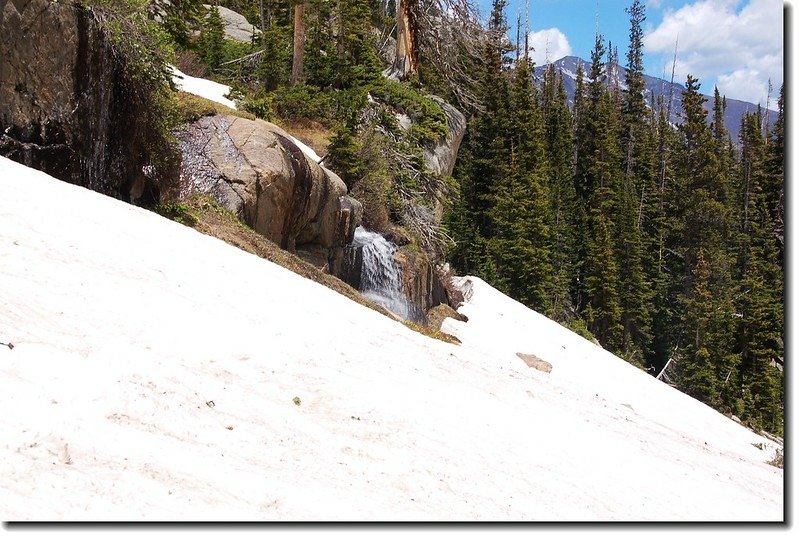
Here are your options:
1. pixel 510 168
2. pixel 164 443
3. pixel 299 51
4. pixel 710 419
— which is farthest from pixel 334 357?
pixel 510 168

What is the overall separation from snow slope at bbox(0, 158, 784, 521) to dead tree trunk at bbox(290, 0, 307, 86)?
61.6 feet

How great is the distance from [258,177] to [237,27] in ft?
83.7

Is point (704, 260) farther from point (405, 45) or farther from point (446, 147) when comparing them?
point (405, 45)

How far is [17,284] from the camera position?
5914mm

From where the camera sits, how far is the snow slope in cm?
388

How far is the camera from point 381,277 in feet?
65.8

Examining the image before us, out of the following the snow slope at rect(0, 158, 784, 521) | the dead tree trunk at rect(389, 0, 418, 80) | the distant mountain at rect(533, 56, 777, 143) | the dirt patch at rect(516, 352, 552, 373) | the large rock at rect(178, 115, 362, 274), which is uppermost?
the distant mountain at rect(533, 56, 777, 143)

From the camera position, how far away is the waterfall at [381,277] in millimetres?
19578

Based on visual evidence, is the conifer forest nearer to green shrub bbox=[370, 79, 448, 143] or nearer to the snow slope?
green shrub bbox=[370, 79, 448, 143]

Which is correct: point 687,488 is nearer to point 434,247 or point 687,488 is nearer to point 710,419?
point 710,419

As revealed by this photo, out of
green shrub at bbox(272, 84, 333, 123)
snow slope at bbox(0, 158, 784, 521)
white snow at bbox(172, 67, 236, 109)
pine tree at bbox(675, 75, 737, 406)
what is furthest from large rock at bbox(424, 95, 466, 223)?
pine tree at bbox(675, 75, 737, 406)

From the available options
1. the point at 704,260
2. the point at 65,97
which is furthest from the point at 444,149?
the point at 704,260

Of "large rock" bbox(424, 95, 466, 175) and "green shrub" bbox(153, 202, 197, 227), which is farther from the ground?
"large rock" bbox(424, 95, 466, 175)

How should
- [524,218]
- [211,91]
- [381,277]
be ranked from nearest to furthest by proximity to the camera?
[381,277], [211,91], [524,218]
